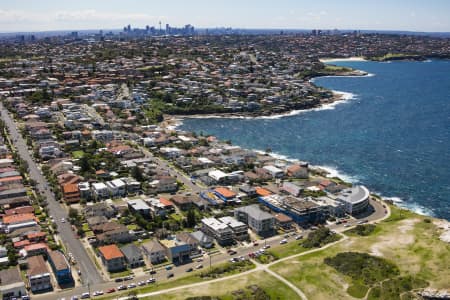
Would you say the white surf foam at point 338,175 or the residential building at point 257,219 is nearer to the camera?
the residential building at point 257,219

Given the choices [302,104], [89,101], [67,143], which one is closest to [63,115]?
[89,101]

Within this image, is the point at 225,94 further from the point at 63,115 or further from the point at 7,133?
the point at 7,133

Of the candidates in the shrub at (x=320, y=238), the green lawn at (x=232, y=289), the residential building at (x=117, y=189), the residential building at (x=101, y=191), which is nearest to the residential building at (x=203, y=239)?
the green lawn at (x=232, y=289)

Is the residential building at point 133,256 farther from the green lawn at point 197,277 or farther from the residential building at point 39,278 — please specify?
the residential building at point 39,278

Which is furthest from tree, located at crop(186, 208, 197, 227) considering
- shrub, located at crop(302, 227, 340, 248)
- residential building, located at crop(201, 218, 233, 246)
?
shrub, located at crop(302, 227, 340, 248)

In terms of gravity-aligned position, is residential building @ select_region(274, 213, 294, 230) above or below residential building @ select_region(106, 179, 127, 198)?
below

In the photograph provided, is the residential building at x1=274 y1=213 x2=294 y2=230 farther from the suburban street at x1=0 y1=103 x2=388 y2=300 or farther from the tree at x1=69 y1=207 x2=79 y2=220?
the tree at x1=69 y1=207 x2=79 y2=220
